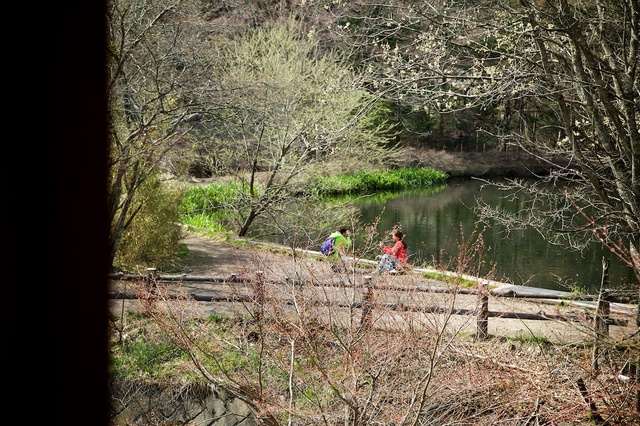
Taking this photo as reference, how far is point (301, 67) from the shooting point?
1698cm

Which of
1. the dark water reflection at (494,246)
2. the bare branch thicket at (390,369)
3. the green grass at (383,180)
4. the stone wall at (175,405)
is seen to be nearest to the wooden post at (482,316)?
the bare branch thicket at (390,369)

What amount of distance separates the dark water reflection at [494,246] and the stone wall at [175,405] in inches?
138

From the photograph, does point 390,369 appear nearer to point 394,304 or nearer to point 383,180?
point 394,304

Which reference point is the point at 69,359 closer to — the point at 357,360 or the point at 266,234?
the point at 357,360

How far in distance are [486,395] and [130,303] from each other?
5087 millimetres

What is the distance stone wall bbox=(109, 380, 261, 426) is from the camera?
23.6ft

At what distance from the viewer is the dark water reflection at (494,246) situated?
1339cm

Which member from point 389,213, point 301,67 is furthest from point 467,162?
point 301,67

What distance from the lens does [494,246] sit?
16609 millimetres

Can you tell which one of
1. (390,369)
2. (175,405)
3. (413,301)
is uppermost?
(413,301)

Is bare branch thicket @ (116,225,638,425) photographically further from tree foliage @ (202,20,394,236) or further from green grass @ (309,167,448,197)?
green grass @ (309,167,448,197)

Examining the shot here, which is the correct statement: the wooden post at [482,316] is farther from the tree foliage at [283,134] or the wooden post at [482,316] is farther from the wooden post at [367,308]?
the tree foliage at [283,134]

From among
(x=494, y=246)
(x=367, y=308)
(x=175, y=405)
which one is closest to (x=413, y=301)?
(x=367, y=308)

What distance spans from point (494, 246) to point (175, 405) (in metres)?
11.1
